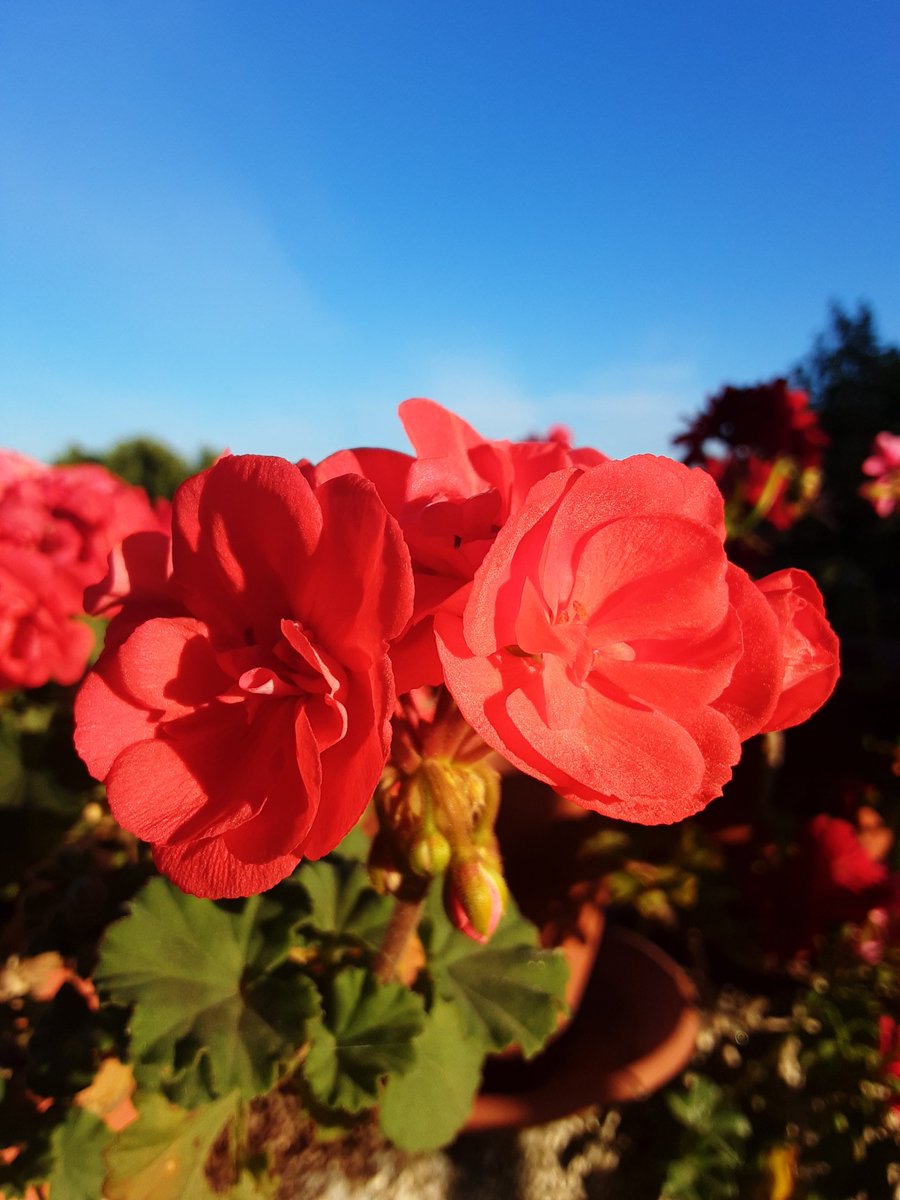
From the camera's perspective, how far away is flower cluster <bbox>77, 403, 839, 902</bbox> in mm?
449

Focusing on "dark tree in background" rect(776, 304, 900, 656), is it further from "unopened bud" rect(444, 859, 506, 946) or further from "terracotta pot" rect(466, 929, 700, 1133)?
"unopened bud" rect(444, 859, 506, 946)

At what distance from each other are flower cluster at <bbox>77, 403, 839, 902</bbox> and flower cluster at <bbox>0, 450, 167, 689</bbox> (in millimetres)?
688

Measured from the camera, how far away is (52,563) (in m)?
1.18

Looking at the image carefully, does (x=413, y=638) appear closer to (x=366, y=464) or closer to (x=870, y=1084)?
(x=366, y=464)

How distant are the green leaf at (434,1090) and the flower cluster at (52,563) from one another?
2.41 feet

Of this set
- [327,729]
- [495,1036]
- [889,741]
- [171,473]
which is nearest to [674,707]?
[327,729]

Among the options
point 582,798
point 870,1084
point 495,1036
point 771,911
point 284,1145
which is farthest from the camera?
point 771,911

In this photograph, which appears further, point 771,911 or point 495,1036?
point 771,911

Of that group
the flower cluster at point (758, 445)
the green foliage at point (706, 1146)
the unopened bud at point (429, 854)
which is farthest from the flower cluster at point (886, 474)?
the unopened bud at point (429, 854)

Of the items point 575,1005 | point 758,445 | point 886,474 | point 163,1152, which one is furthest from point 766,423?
Answer: point 163,1152

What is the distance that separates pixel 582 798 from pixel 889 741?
162 centimetres

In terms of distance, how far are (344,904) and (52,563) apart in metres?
0.68

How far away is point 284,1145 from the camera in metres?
1.02

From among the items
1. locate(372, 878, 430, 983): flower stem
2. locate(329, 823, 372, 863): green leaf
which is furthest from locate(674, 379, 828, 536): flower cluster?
locate(372, 878, 430, 983): flower stem
